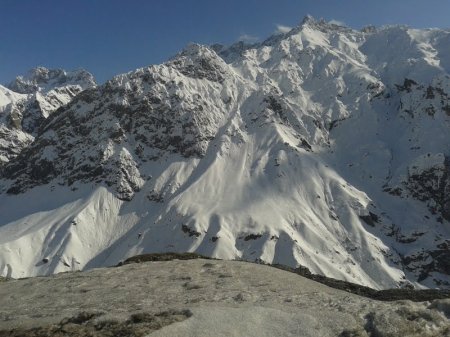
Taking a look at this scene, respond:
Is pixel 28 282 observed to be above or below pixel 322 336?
above

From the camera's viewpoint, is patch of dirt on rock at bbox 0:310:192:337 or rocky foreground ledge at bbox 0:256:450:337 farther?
patch of dirt on rock at bbox 0:310:192:337

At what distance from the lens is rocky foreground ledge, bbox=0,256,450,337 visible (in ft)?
64.2

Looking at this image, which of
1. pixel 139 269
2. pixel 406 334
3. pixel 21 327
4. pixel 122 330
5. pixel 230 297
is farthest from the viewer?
pixel 139 269

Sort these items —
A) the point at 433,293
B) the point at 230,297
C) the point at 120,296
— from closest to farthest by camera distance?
the point at 230,297
the point at 120,296
the point at 433,293

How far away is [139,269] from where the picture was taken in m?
31.8

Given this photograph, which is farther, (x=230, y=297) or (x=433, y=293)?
(x=433, y=293)

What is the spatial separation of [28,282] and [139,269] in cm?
625

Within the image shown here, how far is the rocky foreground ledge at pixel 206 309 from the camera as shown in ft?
64.2

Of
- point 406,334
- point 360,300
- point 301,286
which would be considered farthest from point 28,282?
point 406,334

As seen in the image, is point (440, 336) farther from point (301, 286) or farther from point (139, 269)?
point (139, 269)

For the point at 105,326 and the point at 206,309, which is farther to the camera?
the point at 206,309

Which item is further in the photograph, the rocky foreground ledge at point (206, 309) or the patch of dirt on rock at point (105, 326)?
the patch of dirt on rock at point (105, 326)

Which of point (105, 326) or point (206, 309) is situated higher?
point (206, 309)

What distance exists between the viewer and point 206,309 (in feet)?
69.1
